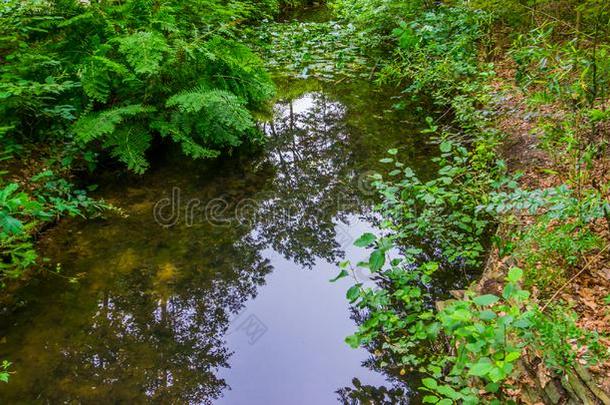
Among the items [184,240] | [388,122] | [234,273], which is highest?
[388,122]

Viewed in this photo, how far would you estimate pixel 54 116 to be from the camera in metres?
4.59

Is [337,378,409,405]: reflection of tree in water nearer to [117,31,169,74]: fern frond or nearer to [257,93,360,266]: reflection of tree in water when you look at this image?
[257,93,360,266]: reflection of tree in water

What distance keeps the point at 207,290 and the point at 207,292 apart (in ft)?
0.07

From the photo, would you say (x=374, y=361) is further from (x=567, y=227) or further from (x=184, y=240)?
(x=184, y=240)

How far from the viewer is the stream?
302 centimetres

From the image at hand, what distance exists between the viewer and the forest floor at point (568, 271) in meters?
2.47

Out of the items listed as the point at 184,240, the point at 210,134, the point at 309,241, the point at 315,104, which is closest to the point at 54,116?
the point at 210,134

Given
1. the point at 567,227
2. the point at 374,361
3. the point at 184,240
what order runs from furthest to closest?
the point at 184,240
the point at 374,361
the point at 567,227

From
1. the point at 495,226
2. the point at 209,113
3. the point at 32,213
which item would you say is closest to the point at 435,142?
the point at 495,226

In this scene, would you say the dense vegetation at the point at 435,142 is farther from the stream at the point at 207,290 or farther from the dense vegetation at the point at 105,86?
the stream at the point at 207,290

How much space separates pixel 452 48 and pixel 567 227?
4280 mm

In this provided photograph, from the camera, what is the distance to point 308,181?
17.5ft

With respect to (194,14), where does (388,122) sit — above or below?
below

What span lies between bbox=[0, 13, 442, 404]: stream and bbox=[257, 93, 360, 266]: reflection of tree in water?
2cm
